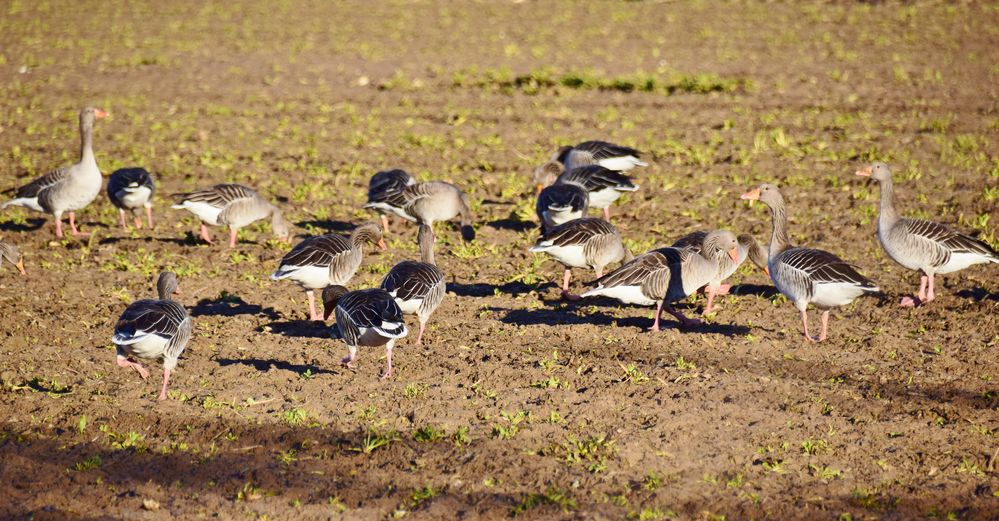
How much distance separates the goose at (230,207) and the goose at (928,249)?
8.28 m

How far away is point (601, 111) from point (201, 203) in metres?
12.1

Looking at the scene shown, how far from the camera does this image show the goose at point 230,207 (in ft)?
48.0

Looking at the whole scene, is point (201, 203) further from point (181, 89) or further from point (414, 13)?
point (414, 13)

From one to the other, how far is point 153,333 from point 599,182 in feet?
26.3

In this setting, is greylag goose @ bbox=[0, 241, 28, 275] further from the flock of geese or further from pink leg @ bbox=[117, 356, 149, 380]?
pink leg @ bbox=[117, 356, 149, 380]

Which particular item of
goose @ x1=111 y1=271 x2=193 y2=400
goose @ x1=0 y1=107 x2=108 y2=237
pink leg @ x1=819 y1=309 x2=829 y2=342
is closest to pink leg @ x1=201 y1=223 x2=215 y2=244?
goose @ x1=0 y1=107 x2=108 y2=237

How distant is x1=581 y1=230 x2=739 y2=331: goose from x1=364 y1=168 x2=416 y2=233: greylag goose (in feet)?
14.8

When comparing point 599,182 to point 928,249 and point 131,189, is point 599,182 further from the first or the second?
point 131,189

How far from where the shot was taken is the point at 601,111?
80.3 ft

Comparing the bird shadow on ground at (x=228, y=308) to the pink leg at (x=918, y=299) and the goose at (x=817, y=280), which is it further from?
the pink leg at (x=918, y=299)

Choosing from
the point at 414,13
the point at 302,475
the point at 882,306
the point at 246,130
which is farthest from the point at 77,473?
the point at 414,13

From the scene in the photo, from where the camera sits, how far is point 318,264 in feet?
38.6

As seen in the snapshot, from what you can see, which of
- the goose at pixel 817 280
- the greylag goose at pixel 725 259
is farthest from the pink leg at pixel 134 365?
the goose at pixel 817 280

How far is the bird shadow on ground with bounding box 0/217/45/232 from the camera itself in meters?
16.2
